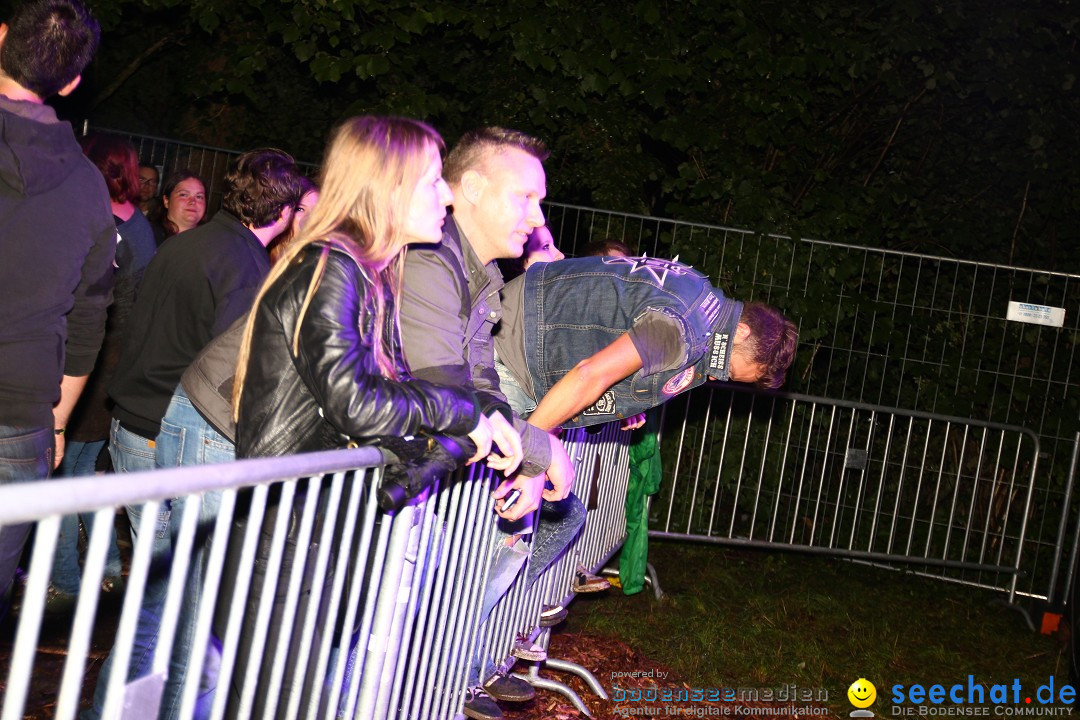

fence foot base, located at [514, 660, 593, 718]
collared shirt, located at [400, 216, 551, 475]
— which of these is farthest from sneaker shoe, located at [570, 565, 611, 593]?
collared shirt, located at [400, 216, 551, 475]

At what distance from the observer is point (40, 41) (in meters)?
2.85

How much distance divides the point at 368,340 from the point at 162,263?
5.95 ft

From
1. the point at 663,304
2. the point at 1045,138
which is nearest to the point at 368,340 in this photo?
the point at 663,304

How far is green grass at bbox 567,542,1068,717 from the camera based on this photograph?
6.02 m

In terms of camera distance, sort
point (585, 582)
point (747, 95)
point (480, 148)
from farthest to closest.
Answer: point (747, 95)
point (585, 582)
point (480, 148)

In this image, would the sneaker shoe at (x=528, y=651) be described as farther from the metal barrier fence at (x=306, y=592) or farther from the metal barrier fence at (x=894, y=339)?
the metal barrier fence at (x=894, y=339)

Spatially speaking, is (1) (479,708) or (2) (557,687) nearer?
(1) (479,708)

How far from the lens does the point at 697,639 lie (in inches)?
247

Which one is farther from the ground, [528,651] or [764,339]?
[764,339]

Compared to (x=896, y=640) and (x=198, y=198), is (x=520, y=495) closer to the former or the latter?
(x=198, y=198)

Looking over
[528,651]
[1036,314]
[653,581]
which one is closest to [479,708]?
[528,651]

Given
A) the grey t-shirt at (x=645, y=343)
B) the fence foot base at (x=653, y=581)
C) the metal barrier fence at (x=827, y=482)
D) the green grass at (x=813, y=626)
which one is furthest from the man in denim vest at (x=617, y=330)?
the metal barrier fence at (x=827, y=482)

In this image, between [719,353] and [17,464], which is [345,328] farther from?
[719,353]

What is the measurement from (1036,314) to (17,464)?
7.95m
